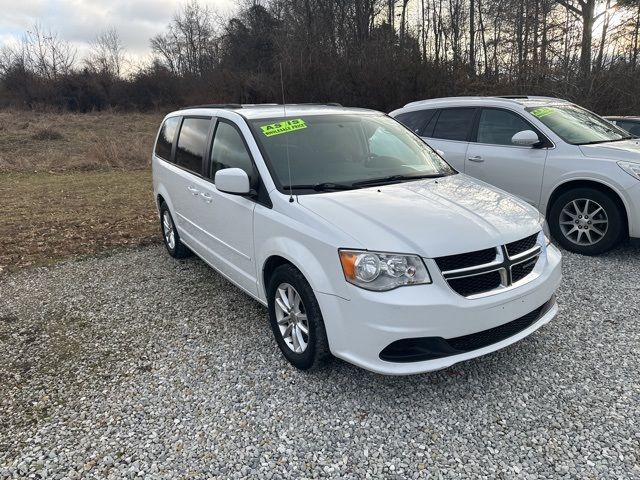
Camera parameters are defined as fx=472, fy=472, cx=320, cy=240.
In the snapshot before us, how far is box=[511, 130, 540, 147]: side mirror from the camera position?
5.61 m

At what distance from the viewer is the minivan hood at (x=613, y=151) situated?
5195 millimetres

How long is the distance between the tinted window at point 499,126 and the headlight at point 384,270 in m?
4.10

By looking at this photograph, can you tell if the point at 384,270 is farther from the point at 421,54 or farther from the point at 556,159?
the point at 421,54

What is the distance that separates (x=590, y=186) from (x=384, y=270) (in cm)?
390

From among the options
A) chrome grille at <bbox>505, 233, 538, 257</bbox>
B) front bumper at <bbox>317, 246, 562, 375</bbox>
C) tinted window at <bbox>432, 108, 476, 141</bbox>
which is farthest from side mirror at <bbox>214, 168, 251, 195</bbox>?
tinted window at <bbox>432, 108, 476, 141</bbox>

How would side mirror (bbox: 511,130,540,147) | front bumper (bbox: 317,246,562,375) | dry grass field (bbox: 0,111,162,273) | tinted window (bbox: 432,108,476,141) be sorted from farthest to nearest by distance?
1. dry grass field (bbox: 0,111,162,273)
2. tinted window (bbox: 432,108,476,141)
3. side mirror (bbox: 511,130,540,147)
4. front bumper (bbox: 317,246,562,375)

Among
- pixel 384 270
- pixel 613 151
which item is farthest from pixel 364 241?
pixel 613 151

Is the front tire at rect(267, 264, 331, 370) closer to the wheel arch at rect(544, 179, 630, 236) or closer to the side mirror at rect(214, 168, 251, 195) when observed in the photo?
the side mirror at rect(214, 168, 251, 195)

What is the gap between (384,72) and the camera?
22.0m

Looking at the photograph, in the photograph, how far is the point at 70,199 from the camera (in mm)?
10188

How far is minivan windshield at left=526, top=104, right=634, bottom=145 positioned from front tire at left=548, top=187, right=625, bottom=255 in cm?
69

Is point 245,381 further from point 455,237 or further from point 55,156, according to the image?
point 55,156

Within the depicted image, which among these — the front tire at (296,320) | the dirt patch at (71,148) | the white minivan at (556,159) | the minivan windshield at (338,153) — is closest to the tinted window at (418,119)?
the white minivan at (556,159)

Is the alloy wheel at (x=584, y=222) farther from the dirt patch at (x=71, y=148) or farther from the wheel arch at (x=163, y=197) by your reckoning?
the dirt patch at (x=71, y=148)
